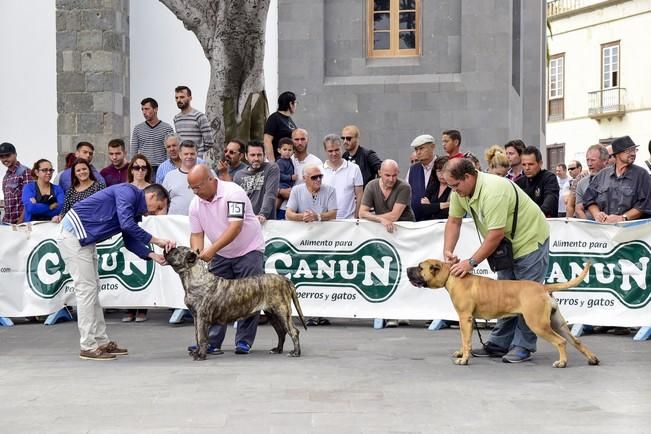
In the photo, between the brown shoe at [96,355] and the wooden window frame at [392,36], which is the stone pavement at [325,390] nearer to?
the brown shoe at [96,355]

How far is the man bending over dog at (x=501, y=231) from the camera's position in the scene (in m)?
10.1

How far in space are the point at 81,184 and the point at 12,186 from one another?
2198 mm

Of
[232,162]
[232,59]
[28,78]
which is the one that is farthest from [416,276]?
[28,78]

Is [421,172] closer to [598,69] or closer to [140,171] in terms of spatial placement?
[140,171]

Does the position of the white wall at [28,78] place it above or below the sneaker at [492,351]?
above

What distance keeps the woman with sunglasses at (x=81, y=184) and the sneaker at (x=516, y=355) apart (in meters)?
5.25

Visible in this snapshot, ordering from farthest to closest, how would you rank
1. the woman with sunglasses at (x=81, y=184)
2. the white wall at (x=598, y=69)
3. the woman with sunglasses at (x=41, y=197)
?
1. the white wall at (x=598, y=69)
2. the woman with sunglasses at (x=41, y=197)
3. the woman with sunglasses at (x=81, y=184)

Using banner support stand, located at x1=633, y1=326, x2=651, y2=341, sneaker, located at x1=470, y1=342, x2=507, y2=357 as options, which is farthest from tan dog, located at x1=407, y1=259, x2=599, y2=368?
banner support stand, located at x1=633, y1=326, x2=651, y2=341

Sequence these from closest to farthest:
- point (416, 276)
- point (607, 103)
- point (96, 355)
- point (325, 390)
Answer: point (325, 390), point (416, 276), point (96, 355), point (607, 103)

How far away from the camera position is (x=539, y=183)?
42.7ft

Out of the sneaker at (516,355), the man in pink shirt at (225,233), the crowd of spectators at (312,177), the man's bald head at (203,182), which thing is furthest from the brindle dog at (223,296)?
the crowd of spectators at (312,177)

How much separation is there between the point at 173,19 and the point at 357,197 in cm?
935

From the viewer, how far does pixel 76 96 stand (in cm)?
2202

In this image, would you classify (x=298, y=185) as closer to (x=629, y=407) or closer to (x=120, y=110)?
(x=629, y=407)
